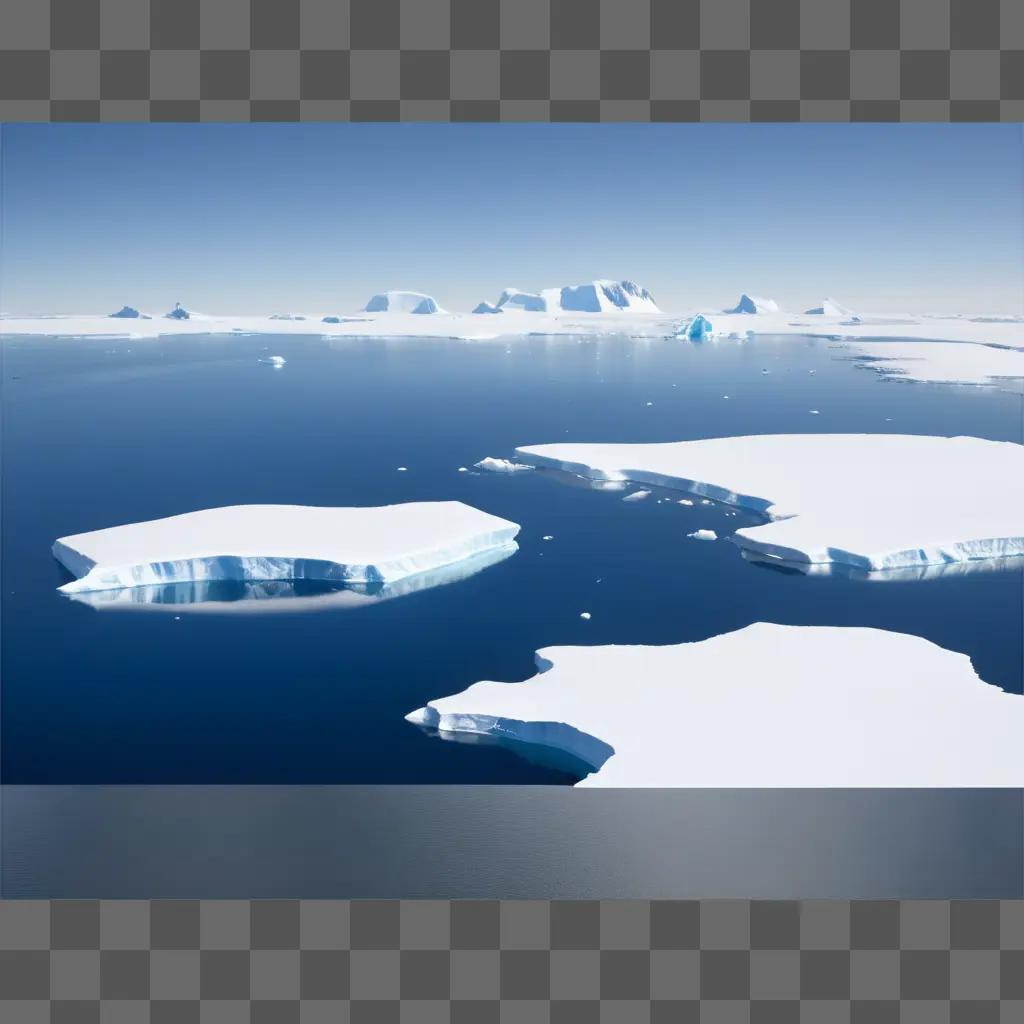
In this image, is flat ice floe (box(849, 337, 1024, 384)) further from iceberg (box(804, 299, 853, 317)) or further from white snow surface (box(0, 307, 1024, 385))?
iceberg (box(804, 299, 853, 317))

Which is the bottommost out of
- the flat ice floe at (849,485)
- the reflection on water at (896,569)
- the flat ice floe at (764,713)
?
the flat ice floe at (764,713)

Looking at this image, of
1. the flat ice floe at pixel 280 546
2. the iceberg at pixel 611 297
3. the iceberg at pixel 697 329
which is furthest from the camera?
the iceberg at pixel 611 297

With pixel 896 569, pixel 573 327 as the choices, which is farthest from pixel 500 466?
pixel 573 327

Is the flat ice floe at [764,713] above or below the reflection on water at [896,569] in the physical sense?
below

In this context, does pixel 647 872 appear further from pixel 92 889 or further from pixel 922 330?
pixel 922 330

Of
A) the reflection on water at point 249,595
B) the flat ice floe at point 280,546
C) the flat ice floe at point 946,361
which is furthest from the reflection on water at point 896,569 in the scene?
the flat ice floe at point 946,361

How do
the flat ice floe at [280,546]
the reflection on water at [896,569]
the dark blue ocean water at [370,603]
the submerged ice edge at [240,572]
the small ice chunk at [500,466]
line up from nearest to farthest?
the dark blue ocean water at [370,603] < the submerged ice edge at [240,572] < the flat ice floe at [280,546] < the reflection on water at [896,569] < the small ice chunk at [500,466]

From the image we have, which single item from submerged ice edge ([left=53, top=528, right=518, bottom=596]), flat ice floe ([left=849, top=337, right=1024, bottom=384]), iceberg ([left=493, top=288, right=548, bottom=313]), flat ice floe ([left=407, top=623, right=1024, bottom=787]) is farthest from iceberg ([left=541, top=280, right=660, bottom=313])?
flat ice floe ([left=407, top=623, right=1024, bottom=787])

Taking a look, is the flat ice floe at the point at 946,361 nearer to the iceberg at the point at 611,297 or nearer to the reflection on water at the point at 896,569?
the reflection on water at the point at 896,569
